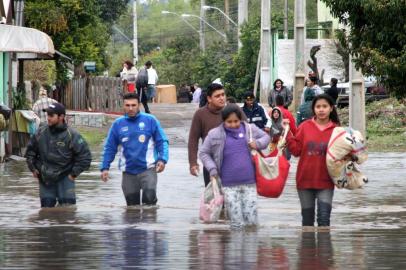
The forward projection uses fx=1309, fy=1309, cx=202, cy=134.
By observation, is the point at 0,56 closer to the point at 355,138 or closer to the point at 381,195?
the point at 381,195

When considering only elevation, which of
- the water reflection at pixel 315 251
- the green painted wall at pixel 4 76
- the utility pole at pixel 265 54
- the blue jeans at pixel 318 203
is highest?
the utility pole at pixel 265 54

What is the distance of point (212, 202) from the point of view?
43.5 ft

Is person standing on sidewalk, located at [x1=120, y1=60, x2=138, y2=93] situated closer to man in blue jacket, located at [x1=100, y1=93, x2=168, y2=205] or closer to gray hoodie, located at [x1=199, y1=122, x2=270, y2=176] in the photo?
man in blue jacket, located at [x1=100, y1=93, x2=168, y2=205]

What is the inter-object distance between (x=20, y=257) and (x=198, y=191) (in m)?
8.64

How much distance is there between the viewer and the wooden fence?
42094mm

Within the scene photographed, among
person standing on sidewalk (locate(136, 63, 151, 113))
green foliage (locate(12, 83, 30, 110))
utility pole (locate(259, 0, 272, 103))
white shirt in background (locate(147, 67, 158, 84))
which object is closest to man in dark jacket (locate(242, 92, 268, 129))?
green foliage (locate(12, 83, 30, 110))

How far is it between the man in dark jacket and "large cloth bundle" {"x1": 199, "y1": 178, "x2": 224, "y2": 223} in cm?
735

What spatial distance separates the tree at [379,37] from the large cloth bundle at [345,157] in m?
6.43

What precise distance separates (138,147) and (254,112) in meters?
6.83

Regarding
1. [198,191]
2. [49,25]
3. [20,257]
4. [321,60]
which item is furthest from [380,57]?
[321,60]

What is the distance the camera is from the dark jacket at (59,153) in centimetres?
1480

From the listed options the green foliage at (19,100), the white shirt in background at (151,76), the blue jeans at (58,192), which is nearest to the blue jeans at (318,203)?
the blue jeans at (58,192)

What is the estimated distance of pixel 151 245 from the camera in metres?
11.8

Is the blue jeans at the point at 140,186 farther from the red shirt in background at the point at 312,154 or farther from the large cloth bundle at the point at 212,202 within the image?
the red shirt in background at the point at 312,154
